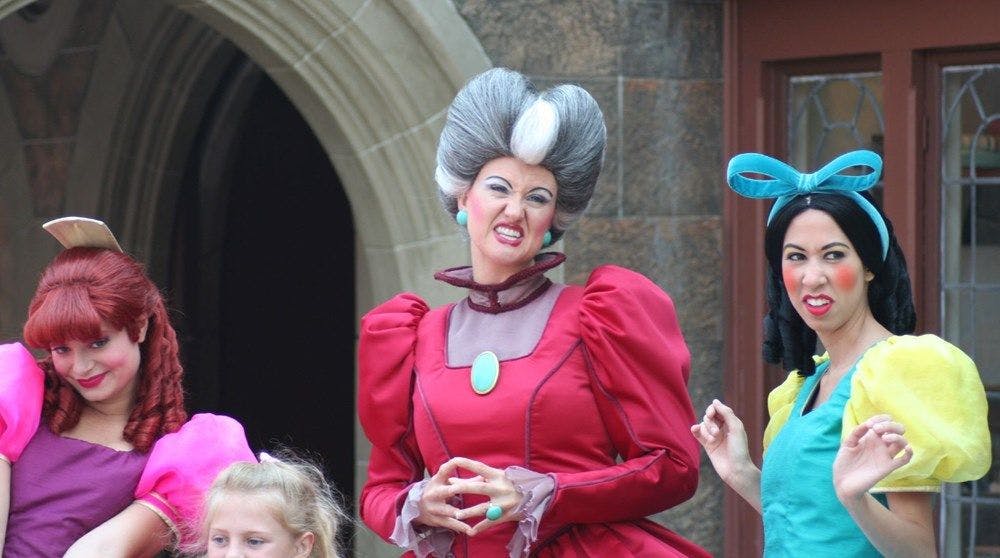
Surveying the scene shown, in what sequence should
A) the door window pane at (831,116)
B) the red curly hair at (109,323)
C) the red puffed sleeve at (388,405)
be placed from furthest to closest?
the door window pane at (831,116), the red puffed sleeve at (388,405), the red curly hair at (109,323)

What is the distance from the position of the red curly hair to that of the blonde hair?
0.19 metres

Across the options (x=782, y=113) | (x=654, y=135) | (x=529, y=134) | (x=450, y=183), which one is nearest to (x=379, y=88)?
(x=654, y=135)

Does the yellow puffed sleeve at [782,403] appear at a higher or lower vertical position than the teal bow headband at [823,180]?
lower

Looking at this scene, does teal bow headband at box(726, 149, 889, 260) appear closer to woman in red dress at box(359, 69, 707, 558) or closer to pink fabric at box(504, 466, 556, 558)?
woman in red dress at box(359, 69, 707, 558)

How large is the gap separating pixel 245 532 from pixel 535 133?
0.78 m

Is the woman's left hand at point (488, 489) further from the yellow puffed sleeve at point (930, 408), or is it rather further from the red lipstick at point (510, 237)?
the yellow puffed sleeve at point (930, 408)

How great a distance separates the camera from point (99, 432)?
293 centimetres

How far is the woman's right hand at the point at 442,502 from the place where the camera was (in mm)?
2734

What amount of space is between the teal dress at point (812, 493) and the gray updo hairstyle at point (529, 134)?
1.77ft

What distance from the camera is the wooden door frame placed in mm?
4062

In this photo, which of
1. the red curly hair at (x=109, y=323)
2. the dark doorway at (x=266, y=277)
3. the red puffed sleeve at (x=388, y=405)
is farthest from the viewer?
the dark doorway at (x=266, y=277)

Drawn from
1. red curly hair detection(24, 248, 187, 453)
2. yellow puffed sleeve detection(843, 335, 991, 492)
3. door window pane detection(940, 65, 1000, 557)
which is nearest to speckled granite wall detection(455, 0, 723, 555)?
door window pane detection(940, 65, 1000, 557)

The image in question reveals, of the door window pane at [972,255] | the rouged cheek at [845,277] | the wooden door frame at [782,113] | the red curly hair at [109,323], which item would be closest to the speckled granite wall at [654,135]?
the wooden door frame at [782,113]

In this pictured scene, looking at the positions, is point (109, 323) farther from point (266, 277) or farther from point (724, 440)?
point (266, 277)
